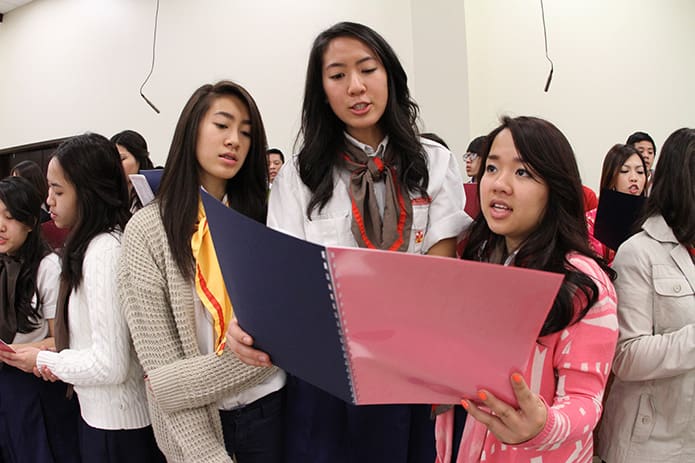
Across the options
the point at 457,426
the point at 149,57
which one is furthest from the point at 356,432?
the point at 149,57

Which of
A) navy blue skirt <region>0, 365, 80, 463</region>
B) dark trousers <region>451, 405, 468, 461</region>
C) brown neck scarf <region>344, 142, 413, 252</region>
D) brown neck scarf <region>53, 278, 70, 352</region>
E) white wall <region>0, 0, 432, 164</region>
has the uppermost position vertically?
white wall <region>0, 0, 432, 164</region>

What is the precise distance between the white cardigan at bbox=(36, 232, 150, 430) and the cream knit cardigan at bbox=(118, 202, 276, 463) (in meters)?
0.19

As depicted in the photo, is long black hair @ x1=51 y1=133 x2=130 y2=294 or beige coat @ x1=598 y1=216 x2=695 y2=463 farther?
long black hair @ x1=51 y1=133 x2=130 y2=294

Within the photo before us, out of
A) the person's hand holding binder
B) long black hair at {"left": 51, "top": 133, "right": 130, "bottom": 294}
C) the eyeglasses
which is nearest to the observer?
the person's hand holding binder

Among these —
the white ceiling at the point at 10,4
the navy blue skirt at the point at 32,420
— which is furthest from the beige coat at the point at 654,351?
the white ceiling at the point at 10,4

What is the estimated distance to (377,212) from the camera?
44.2 inches

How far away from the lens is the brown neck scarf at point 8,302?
1633mm

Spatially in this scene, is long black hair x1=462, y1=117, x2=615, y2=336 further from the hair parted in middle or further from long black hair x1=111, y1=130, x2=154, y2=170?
long black hair x1=111, y1=130, x2=154, y2=170

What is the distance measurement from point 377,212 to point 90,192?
0.90 meters

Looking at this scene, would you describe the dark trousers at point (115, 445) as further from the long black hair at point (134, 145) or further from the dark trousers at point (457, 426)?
the long black hair at point (134, 145)

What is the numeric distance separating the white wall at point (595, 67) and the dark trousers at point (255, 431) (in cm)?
290

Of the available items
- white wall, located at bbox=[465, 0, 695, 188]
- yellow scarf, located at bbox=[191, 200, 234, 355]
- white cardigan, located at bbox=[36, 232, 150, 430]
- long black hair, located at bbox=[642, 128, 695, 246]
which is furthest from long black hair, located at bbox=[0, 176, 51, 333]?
white wall, located at bbox=[465, 0, 695, 188]

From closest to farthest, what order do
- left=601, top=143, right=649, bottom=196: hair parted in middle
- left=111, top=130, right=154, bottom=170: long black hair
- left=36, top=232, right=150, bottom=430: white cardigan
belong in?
left=36, top=232, right=150, bottom=430: white cardigan → left=601, top=143, right=649, bottom=196: hair parted in middle → left=111, top=130, right=154, bottom=170: long black hair

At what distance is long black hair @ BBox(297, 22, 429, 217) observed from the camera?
1.15 metres
